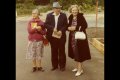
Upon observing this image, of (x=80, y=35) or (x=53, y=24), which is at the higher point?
(x=53, y=24)

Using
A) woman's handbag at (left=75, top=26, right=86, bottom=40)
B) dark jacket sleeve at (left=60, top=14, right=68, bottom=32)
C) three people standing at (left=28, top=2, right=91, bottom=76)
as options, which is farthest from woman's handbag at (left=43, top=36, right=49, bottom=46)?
woman's handbag at (left=75, top=26, right=86, bottom=40)

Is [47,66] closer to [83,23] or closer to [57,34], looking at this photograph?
[57,34]

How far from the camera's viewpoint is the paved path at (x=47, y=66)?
2834mm

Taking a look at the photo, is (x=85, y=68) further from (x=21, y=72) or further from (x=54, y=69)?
(x=21, y=72)

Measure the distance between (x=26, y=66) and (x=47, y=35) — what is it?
35 cm

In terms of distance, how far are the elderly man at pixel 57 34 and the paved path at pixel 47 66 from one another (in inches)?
1.9

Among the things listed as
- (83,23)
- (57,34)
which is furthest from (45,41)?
(83,23)

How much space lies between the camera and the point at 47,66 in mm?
2900

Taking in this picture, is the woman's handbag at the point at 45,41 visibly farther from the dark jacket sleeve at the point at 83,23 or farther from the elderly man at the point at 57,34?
the dark jacket sleeve at the point at 83,23

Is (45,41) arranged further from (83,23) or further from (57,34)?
(83,23)

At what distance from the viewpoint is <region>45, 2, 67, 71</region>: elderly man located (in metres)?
2.87

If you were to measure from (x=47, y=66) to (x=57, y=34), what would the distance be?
31 centimetres

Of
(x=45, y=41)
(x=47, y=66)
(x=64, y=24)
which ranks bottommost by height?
(x=47, y=66)
